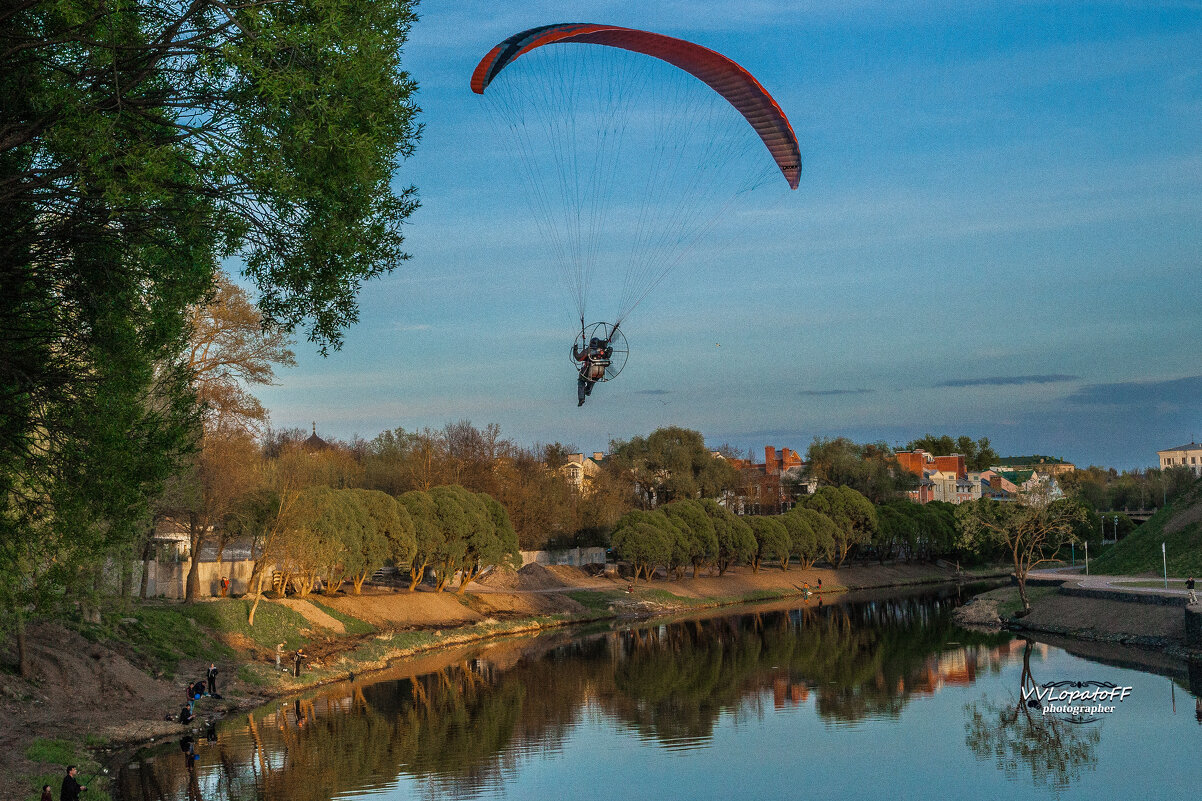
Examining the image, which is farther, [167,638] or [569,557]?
[569,557]

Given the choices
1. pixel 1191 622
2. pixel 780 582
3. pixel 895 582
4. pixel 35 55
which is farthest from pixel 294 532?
pixel 895 582

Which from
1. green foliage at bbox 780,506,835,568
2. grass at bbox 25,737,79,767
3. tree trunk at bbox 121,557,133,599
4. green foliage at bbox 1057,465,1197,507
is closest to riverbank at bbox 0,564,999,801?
grass at bbox 25,737,79,767

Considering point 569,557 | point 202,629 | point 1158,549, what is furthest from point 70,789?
point 569,557

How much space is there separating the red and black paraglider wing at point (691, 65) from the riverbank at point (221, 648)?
17922 millimetres

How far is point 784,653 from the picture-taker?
43.6 metres

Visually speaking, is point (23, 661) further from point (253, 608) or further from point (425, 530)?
point (425, 530)

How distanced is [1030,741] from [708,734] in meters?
8.13

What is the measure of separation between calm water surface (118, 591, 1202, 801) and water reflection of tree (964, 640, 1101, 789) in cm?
9

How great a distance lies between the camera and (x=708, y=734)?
89.9ft

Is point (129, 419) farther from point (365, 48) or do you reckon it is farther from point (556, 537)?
point (556, 537)

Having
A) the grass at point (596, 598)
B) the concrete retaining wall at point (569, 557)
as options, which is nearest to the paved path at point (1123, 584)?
the grass at point (596, 598)

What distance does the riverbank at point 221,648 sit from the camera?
77.6 feet

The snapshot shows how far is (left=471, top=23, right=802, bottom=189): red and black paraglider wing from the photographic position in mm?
24375

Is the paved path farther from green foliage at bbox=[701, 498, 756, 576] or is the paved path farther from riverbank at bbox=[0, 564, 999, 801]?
riverbank at bbox=[0, 564, 999, 801]
